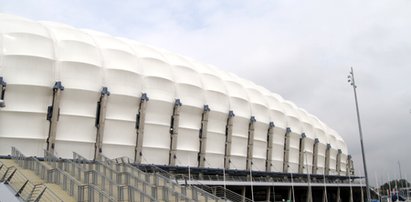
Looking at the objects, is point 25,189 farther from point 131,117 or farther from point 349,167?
point 349,167

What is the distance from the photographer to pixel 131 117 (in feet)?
125

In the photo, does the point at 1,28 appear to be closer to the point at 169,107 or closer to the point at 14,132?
the point at 14,132

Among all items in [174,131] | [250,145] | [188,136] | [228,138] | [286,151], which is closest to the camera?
[174,131]

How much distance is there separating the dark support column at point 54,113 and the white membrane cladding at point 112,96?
46 cm

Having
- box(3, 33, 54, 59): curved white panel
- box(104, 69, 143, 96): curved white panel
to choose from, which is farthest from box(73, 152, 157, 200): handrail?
box(3, 33, 54, 59): curved white panel

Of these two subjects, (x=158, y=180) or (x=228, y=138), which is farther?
(x=228, y=138)

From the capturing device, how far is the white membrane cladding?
3334 cm

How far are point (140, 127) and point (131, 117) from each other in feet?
4.12

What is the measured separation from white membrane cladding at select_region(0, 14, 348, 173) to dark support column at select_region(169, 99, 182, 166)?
41 centimetres

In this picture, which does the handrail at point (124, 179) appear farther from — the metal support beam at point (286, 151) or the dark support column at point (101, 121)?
the metal support beam at point (286, 151)

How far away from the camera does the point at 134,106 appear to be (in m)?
38.2

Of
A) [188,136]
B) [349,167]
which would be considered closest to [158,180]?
[188,136]

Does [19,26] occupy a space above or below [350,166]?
above

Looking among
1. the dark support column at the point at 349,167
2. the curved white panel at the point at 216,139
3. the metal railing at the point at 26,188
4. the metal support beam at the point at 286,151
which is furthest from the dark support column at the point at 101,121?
the dark support column at the point at 349,167
